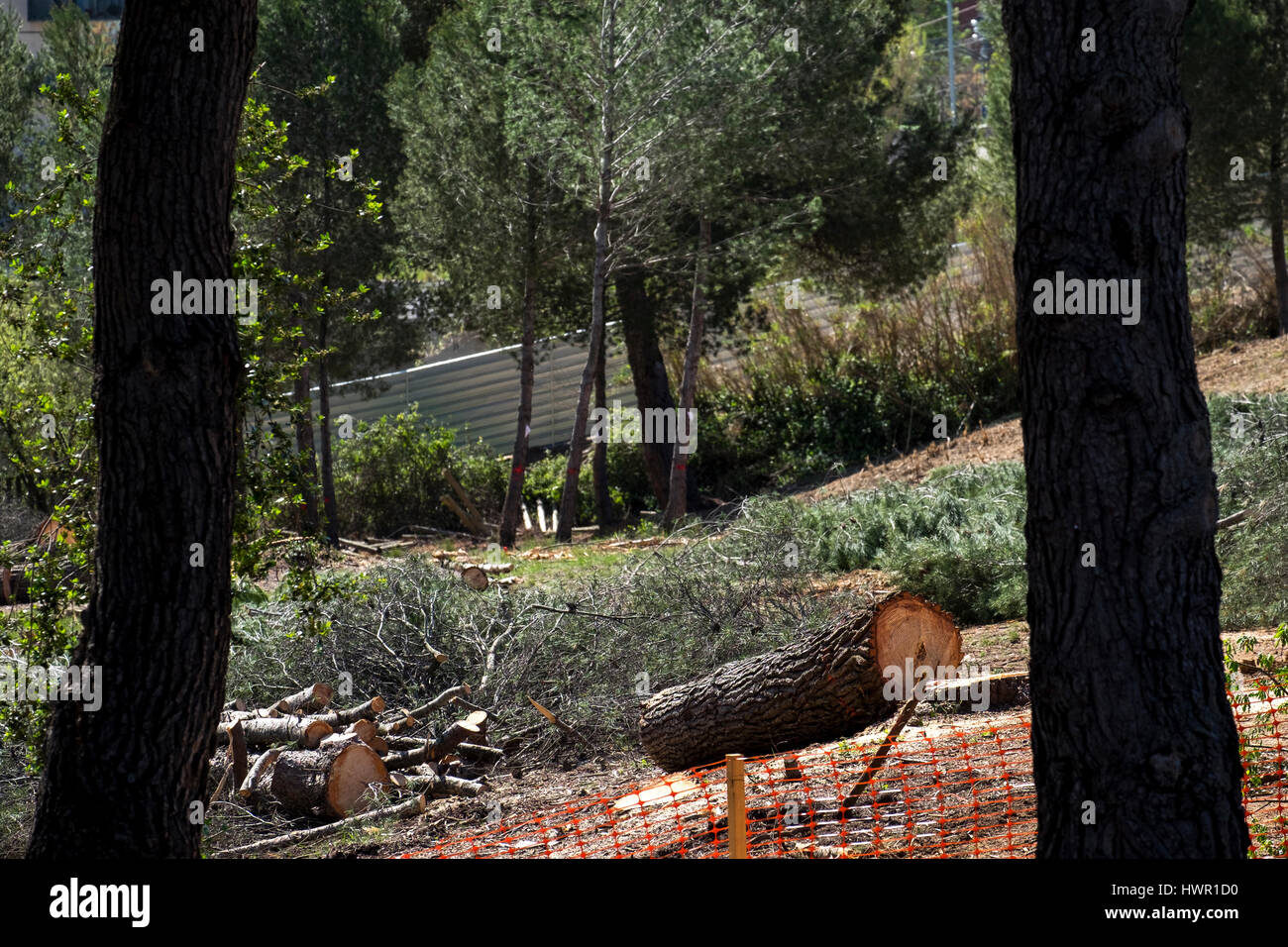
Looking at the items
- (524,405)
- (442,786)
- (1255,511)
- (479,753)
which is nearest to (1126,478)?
(442,786)

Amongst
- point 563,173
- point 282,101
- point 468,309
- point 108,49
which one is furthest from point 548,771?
point 108,49

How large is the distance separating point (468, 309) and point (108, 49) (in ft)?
30.8

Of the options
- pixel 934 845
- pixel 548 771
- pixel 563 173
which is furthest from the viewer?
pixel 563 173

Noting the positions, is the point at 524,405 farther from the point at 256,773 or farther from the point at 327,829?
the point at 327,829

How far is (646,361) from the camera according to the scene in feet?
62.0

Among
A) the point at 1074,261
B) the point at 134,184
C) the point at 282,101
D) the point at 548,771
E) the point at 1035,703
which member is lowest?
the point at 548,771

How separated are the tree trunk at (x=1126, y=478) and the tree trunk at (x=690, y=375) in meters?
13.0

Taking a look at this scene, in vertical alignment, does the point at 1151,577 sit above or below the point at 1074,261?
below

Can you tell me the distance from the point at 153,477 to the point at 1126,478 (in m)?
2.86

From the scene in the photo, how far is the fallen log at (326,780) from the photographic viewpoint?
721 centimetres

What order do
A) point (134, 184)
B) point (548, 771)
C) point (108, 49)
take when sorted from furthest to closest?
point (108, 49)
point (548, 771)
point (134, 184)

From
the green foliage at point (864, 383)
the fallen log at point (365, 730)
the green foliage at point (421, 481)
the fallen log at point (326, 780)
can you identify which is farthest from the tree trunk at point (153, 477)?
the green foliage at point (421, 481)
